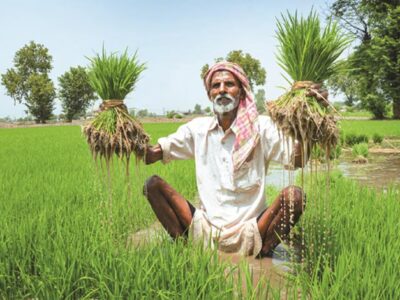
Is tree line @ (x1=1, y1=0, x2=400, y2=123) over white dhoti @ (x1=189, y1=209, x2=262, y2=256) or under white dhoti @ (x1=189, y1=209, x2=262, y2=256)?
over

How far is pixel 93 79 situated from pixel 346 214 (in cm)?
193

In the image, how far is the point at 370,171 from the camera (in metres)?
7.48

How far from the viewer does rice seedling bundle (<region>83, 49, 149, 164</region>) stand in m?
2.53

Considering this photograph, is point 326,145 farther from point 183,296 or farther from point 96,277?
point 96,277

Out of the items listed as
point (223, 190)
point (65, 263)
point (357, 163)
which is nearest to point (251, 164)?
point (223, 190)

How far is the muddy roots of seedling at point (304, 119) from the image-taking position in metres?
2.03

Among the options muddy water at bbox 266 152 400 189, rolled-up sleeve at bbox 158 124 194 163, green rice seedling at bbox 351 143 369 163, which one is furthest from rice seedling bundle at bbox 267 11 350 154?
green rice seedling at bbox 351 143 369 163

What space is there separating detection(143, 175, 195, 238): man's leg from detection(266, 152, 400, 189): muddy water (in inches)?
122

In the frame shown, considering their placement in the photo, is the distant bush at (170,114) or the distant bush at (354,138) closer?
the distant bush at (354,138)

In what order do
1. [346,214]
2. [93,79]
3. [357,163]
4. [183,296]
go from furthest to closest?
1. [357,163]
2. [346,214]
3. [93,79]
4. [183,296]

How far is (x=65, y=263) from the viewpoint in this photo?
6.95 feet

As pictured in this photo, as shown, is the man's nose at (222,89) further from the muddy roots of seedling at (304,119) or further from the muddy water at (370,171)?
the muddy water at (370,171)

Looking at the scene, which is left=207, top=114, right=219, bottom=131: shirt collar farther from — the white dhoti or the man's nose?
the white dhoti

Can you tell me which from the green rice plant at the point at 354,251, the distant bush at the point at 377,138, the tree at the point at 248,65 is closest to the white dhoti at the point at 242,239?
the green rice plant at the point at 354,251
